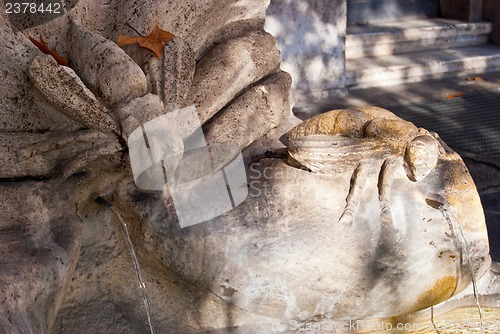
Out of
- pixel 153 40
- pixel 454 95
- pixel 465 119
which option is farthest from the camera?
pixel 454 95

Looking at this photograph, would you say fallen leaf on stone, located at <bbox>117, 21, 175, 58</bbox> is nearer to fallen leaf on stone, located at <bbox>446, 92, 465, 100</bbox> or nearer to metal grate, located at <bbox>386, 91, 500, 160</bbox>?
metal grate, located at <bbox>386, 91, 500, 160</bbox>

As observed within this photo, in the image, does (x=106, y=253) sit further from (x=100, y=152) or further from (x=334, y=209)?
(x=334, y=209)

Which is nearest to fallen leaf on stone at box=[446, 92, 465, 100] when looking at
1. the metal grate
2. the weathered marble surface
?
the metal grate

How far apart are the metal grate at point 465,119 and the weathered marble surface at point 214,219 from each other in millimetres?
2315

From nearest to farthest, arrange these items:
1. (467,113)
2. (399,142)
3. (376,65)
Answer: (399,142) → (467,113) → (376,65)

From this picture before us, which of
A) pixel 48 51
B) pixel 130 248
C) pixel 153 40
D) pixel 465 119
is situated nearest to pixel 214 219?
pixel 130 248

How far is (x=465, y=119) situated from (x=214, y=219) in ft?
10.7

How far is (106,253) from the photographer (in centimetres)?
232

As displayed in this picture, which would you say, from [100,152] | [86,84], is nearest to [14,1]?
[86,84]

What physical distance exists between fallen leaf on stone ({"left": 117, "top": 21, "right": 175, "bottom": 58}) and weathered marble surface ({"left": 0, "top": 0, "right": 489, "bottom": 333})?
23 millimetres

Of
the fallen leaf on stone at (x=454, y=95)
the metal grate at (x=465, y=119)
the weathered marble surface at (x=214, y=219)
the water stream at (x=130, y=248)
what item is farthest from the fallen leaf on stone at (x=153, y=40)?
the fallen leaf on stone at (x=454, y=95)

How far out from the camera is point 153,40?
87.8 inches

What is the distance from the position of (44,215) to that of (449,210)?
1.13 meters

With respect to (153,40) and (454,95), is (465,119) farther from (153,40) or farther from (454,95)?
(153,40)
